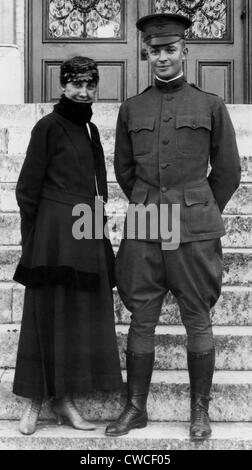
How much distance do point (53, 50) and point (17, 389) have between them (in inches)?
192

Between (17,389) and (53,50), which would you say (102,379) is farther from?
(53,50)

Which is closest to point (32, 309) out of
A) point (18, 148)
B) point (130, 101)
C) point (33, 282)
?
point (33, 282)

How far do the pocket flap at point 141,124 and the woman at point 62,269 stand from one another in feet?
0.84

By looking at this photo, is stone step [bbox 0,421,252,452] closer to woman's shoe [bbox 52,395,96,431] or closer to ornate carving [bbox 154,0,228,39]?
woman's shoe [bbox 52,395,96,431]

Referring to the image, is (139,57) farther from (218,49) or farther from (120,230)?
(120,230)

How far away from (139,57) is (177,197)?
4501 mm

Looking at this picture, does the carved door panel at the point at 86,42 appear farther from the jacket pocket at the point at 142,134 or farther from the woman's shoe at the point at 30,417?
the woman's shoe at the point at 30,417

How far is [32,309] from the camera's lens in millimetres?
3889

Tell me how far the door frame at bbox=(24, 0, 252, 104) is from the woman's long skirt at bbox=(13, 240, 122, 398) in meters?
4.43

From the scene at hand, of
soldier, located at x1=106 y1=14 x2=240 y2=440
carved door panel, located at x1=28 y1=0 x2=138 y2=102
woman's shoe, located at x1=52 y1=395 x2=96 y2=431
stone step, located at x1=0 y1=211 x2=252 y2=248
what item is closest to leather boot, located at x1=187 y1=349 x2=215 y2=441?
soldier, located at x1=106 y1=14 x2=240 y2=440

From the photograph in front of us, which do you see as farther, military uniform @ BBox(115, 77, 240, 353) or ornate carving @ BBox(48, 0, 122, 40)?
ornate carving @ BBox(48, 0, 122, 40)

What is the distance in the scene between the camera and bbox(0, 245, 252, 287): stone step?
4965 millimetres

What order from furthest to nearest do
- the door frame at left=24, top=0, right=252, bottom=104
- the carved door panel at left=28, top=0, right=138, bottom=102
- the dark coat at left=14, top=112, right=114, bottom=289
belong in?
the carved door panel at left=28, top=0, right=138, bottom=102
the door frame at left=24, top=0, right=252, bottom=104
the dark coat at left=14, top=112, right=114, bottom=289

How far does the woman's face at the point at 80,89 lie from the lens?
3.82m
